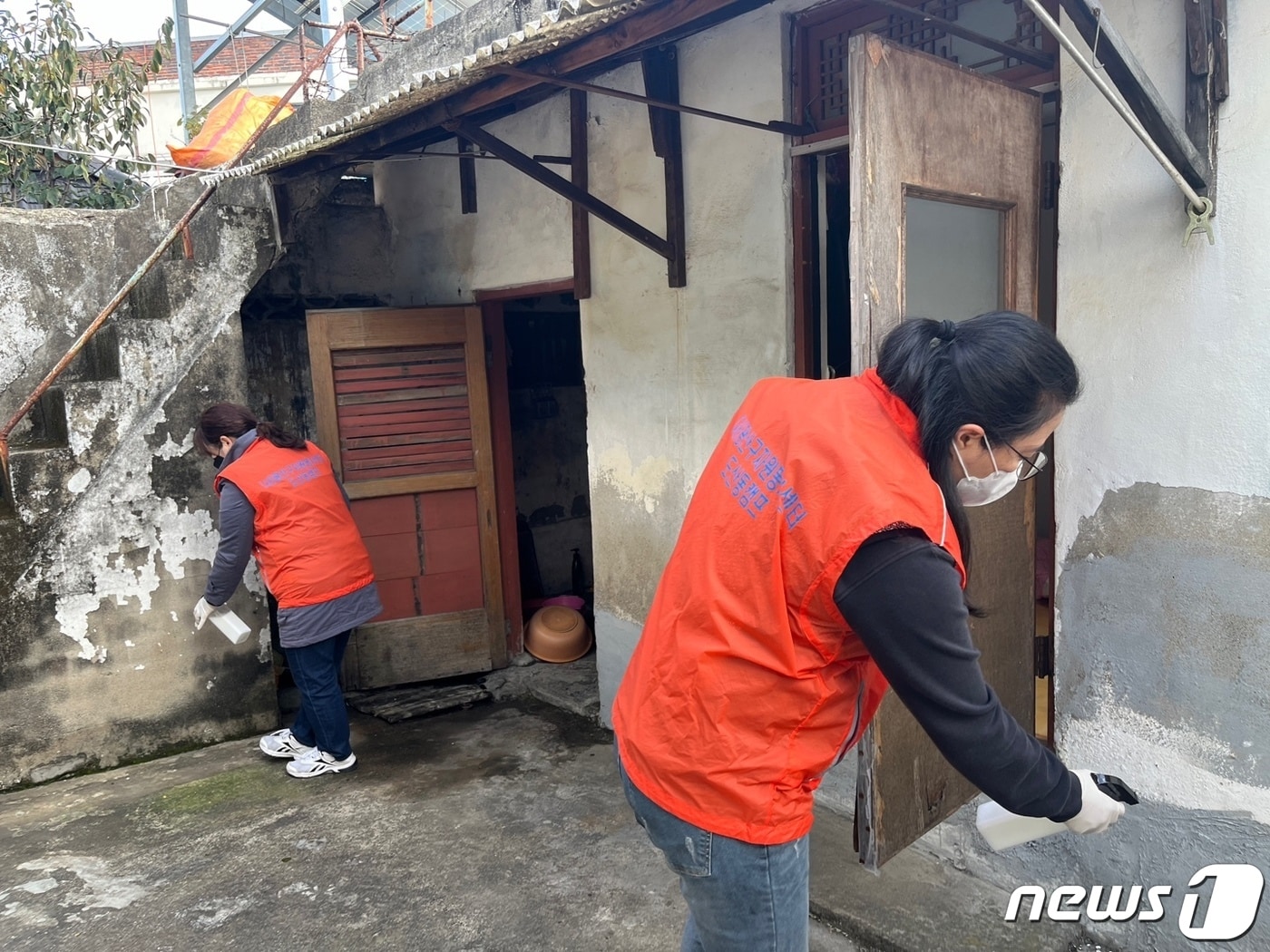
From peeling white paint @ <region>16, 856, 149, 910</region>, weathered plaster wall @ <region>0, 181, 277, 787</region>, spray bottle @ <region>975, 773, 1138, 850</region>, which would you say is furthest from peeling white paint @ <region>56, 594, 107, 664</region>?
spray bottle @ <region>975, 773, 1138, 850</region>

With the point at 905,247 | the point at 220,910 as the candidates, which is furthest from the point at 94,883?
the point at 905,247

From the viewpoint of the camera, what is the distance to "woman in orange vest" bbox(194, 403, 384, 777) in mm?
4074

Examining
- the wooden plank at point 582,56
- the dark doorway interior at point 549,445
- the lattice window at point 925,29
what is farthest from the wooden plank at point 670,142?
the dark doorway interior at point 549,445

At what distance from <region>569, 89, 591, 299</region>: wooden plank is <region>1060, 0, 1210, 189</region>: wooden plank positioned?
99.2 inches

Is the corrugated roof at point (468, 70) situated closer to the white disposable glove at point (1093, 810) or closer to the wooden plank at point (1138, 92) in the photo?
the wooden plank at point (1138, 92)

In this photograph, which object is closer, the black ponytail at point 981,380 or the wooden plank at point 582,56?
the black ponytail at point 981,380

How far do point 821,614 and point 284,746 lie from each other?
3.71 m

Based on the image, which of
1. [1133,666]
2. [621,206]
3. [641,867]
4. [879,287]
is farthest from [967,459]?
[621,206]

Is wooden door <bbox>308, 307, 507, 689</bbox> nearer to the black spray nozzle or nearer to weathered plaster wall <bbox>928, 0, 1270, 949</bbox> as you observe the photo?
weathered plaster wall <bbox>928, 0, 1270, 949</bbox>

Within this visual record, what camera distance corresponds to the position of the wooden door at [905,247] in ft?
6.99

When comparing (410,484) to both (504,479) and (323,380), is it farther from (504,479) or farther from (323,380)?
(323,380)

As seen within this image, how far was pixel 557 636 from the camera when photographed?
224 inches

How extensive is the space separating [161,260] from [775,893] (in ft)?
13.4

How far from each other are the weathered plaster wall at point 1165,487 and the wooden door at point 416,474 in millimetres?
3372
